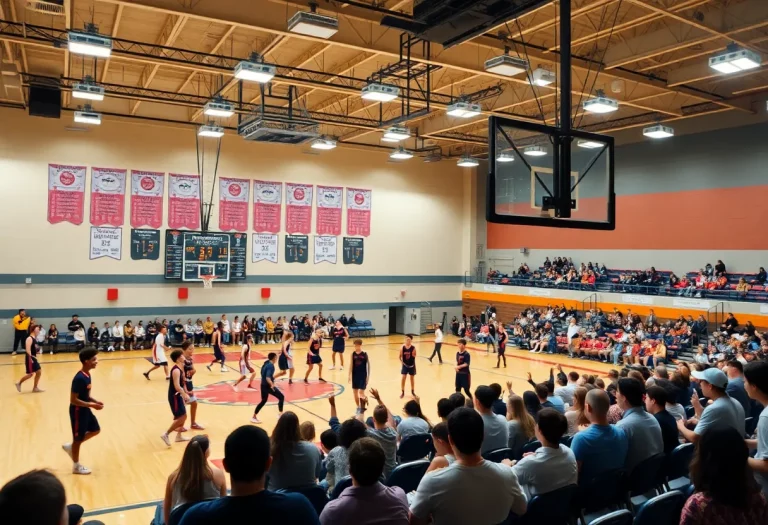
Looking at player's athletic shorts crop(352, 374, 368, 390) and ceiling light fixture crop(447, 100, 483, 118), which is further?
ceiling light fixture crop(447, 100, 483, 118)

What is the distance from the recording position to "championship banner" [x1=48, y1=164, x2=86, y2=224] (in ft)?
70.4

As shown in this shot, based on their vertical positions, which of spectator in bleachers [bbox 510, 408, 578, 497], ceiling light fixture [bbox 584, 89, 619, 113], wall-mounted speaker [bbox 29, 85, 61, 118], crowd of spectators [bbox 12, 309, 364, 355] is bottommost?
crowd of spectators [bbox 12, 309, 364, 355]

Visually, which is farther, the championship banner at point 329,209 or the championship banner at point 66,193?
the championship banner at point 329,209

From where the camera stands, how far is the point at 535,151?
7.15 meters

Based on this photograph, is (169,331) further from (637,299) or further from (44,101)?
(637,299)

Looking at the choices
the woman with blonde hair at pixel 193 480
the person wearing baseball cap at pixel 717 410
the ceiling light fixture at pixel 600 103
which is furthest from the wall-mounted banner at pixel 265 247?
the person wearing baseball cap at pixel 717 410

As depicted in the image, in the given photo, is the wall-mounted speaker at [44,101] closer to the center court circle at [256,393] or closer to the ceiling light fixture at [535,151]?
the center court circle at [256,393]

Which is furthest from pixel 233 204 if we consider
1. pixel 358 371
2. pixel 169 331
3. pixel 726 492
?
pixel 726 492

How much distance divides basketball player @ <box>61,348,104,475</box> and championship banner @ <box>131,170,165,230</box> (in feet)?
51.6

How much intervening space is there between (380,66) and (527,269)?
14278 mm

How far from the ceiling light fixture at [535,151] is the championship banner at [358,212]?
20772 millimetres

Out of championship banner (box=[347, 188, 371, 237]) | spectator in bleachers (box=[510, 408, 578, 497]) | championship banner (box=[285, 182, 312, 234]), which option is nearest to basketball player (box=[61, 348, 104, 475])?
spectator in bleachers (box=[510, 408, 578, 497])

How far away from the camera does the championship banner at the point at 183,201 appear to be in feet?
77.5

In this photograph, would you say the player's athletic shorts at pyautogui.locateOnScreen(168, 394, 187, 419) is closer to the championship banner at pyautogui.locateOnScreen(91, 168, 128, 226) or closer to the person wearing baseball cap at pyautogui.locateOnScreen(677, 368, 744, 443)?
the person wearing baseball cap at pyautogui.locateOnScreen(677, 368, 744, 443)
